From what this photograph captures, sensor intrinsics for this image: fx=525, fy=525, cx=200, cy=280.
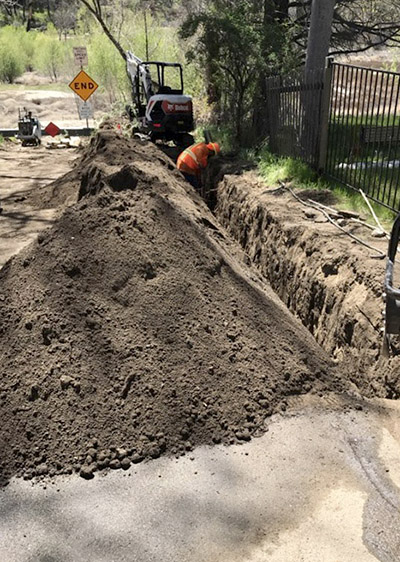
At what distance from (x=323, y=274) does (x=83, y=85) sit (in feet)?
47.3

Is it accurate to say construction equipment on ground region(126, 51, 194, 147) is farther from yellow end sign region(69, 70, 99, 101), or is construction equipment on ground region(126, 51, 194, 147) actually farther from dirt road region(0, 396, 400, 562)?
dirt road region(0, 396, 400, 562)

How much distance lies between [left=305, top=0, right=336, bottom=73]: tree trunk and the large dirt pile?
24.2ft

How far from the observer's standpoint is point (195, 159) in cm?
1038

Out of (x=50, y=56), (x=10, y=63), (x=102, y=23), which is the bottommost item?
(x=10, y=63)

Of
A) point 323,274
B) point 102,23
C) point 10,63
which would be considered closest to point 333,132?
point 323,274

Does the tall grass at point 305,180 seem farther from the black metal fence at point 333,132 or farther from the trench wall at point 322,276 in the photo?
the trench wall at point 322,276

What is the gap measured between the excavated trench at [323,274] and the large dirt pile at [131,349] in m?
0.57

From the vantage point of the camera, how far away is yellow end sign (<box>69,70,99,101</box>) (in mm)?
17688

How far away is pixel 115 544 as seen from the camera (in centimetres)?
300

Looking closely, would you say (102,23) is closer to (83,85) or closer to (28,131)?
(83,85)

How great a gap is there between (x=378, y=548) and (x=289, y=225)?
4.99 metres

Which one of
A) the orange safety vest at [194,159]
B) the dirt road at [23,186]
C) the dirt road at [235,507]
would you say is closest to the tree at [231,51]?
the orange safety vest at [194,159]

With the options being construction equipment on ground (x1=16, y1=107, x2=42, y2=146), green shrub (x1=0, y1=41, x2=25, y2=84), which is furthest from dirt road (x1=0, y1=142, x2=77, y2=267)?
green shrub (x1=0, y1=41, x2=25, y2=84)

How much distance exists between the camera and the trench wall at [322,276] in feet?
16.8
